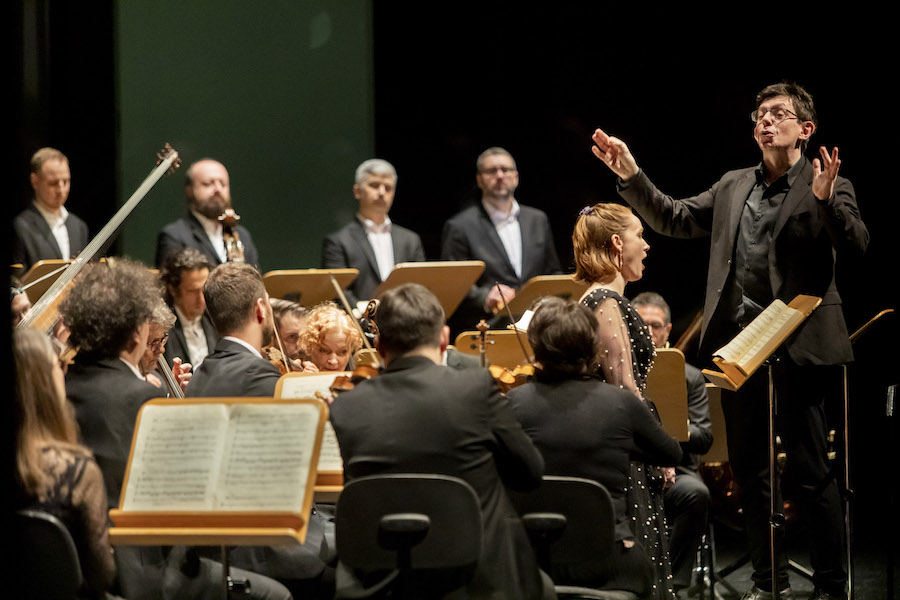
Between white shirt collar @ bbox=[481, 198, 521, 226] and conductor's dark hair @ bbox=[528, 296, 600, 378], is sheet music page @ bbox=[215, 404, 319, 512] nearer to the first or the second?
conductor's dark hair @ bbox=[528, 296, 600, 378]

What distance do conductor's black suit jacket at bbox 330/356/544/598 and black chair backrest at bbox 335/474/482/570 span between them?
0.29 feet

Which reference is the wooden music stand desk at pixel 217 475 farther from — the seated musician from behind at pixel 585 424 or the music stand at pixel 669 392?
the music stand at pixel 669 392

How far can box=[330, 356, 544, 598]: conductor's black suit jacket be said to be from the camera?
8.48 ft

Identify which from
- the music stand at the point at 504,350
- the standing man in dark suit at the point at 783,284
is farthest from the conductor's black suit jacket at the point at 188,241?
the standing man in dark suit at the point at 783,284

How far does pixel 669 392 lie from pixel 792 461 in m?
0.51

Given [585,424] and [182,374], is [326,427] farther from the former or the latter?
[182,374]

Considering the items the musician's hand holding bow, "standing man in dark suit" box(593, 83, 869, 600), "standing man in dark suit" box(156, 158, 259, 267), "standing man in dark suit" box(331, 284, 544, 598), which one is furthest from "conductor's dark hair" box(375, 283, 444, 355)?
"standing man in dark suit" box(156, 158, 259, 267)

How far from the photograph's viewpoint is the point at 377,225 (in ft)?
20.3

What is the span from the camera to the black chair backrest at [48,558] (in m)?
2.19

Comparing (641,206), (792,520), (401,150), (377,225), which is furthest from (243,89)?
(792,520)

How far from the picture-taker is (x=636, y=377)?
3332 mm

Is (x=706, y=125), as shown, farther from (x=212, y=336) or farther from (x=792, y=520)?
(x=212, y=336)

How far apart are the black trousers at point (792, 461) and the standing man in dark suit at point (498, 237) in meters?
2.21

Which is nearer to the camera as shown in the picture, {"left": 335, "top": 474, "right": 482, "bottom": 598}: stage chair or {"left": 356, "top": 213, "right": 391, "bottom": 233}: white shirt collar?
{"left": 335, "top": 474, "right": 482, "bottom": 598}: stage chair
